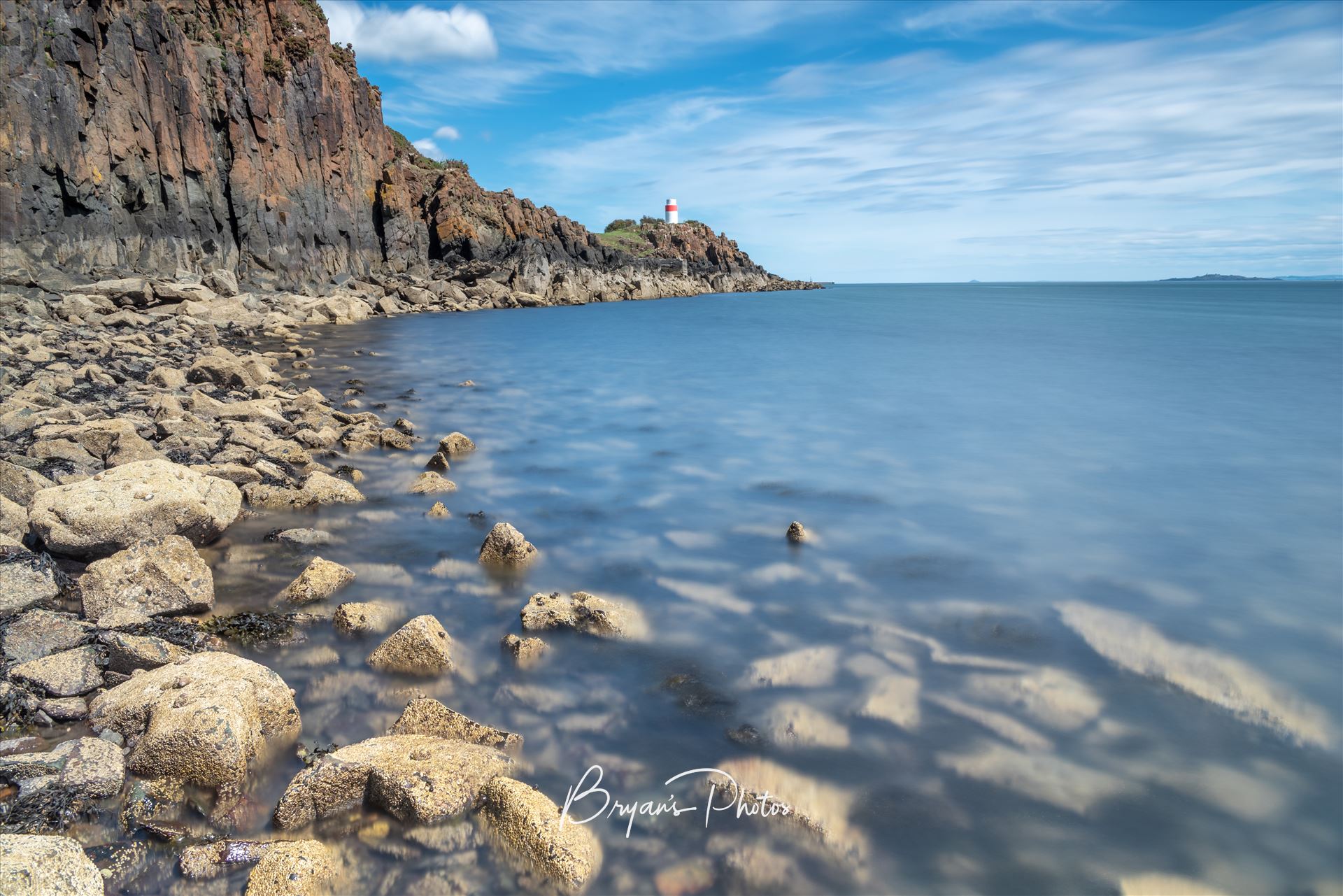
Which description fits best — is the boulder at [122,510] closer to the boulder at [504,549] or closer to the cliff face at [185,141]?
the boulder at [504,549]

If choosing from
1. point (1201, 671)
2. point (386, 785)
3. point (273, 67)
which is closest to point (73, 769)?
point (386, 785)

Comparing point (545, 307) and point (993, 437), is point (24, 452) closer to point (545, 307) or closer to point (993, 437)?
point (993, 437)

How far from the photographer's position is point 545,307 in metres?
67.8

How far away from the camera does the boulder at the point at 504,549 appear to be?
7.51 m

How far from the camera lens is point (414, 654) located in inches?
212

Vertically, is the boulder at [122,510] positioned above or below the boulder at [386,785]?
above

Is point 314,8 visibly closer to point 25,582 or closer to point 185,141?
point 185,141

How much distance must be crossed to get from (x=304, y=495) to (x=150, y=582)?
304cm

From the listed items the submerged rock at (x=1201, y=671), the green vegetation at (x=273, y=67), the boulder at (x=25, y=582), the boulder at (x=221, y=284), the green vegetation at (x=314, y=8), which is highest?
the green vegetation at (x=314, y=8)

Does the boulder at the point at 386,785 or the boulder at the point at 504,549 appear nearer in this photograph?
the boulder at the point at 386,785

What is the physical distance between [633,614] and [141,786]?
362 cm

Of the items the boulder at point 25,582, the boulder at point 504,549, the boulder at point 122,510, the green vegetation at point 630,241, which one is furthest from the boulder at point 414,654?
the green vegetation at point 630,241

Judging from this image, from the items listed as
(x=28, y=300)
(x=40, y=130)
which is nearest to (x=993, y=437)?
(x=28, y=300)

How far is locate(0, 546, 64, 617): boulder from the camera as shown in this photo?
536cm
